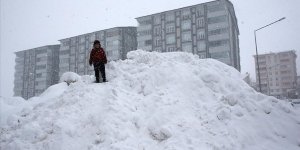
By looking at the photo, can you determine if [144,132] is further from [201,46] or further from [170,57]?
[201,46]

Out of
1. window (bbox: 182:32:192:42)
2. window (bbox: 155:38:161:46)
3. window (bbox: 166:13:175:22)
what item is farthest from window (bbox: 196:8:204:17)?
window (bbox: 155:38:161:46)

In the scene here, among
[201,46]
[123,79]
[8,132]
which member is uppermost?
[201,46]

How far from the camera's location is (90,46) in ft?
234

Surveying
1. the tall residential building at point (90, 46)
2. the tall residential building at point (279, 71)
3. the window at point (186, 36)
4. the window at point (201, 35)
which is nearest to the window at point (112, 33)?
the tall residential building at point (90, 46)

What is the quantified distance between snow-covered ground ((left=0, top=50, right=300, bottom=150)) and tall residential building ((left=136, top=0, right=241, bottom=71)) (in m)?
Answer: 43.8

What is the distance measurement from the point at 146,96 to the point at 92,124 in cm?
211

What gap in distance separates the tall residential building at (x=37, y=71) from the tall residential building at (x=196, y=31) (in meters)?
32.0

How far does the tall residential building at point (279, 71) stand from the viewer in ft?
331

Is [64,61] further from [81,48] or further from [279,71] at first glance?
[279,71]

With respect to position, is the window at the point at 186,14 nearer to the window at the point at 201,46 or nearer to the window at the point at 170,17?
the window at the point at 170,17

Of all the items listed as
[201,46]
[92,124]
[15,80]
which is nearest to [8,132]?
[92,124]

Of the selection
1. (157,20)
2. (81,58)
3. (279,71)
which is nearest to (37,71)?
(81,58)

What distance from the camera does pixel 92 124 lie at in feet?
23.6

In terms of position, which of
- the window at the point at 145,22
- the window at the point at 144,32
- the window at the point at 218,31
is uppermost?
the window at the point at 145,22
